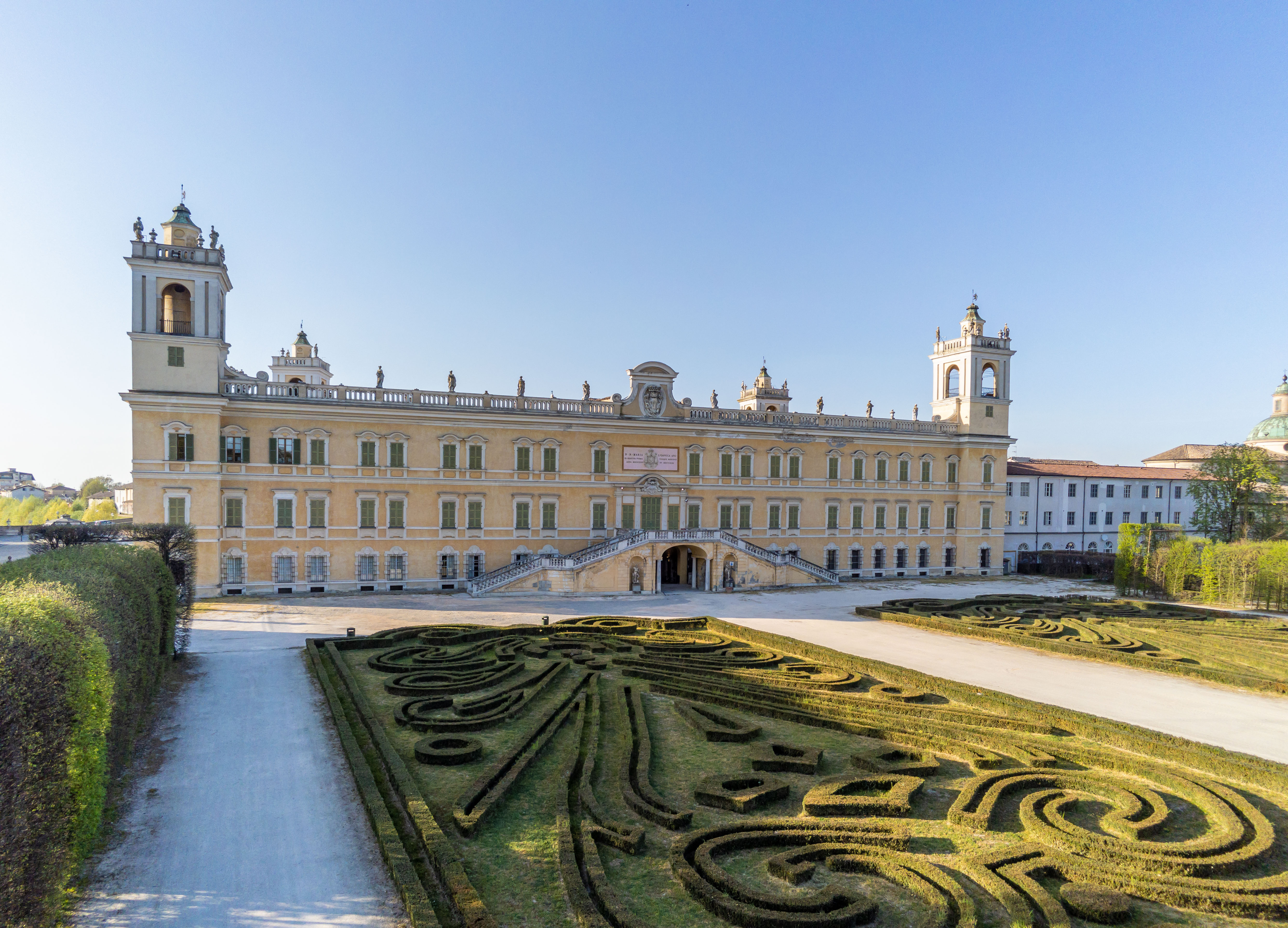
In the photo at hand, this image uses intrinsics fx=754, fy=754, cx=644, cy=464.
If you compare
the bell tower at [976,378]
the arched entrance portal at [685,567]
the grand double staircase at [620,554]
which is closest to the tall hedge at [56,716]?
the grand double staircase at [620,554]

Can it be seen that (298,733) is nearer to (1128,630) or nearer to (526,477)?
(526,477)

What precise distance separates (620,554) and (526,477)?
25.2ft

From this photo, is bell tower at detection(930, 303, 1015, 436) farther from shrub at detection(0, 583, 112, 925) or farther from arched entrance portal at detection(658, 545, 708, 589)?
shrub at detection(0, 583, 112, 925)

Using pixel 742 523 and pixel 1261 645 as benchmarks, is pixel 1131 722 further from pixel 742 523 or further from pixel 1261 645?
pixel 742 523

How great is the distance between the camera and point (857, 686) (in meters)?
23.1

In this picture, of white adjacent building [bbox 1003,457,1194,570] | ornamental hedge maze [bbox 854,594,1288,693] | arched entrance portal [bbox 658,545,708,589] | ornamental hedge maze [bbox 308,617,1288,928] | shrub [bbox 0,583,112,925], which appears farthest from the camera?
white adjacent building [bbox 1003,457,1194,570]

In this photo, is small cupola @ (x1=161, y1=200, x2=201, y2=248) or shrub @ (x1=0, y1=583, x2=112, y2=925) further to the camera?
small cupola @ (x1=161, y1=200, x2=201, y2=248)

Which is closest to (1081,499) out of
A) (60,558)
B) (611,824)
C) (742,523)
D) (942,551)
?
(942,551)

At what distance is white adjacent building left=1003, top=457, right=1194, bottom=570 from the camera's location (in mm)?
65938

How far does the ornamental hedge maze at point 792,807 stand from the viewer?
1055 cm

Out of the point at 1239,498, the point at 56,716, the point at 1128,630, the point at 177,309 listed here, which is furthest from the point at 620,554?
the point at 1239,498

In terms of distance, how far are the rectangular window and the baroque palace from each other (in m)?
0.10

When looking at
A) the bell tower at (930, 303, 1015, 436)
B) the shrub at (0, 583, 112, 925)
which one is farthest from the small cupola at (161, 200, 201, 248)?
the bell tower at (930, 303, 1015, 436)

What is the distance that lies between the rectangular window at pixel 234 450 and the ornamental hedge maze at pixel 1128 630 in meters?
34.7
